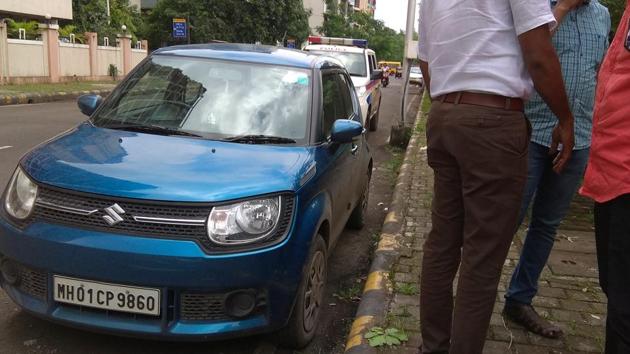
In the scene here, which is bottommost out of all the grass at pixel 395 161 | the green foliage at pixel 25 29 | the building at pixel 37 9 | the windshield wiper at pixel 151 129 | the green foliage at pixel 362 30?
the grass at pixel 395 161

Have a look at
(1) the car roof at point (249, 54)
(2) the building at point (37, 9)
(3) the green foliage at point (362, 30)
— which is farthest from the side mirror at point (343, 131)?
(3) the green foliage at point (362, 30)

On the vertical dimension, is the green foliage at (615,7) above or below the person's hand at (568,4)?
above

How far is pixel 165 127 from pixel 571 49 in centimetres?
231

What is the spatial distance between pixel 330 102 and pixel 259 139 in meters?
0.95

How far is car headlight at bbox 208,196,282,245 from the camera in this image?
2697 mm

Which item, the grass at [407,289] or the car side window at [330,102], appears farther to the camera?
the car side window at [330,102]

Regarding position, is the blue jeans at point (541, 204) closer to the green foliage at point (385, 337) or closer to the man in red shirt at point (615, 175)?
the green foliage at point (385, 337)

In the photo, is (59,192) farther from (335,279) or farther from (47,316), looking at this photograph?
(335,279)

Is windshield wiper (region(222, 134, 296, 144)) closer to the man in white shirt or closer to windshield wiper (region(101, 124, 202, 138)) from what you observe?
windshield wiper (region(101, 124, 202, 138))

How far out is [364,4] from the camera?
386 feet

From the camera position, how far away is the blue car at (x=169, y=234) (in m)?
2.63

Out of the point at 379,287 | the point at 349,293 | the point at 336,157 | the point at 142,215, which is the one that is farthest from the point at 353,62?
the point at 142,215

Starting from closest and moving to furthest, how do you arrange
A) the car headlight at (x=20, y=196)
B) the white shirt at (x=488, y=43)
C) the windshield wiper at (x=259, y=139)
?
1. the white shirt at (x=488, y=43)
2. the car headlight at (x=20, y=196)
3. the windshield wiper at (x=259, y=139)

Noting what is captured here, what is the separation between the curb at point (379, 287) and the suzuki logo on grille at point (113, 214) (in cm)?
134
